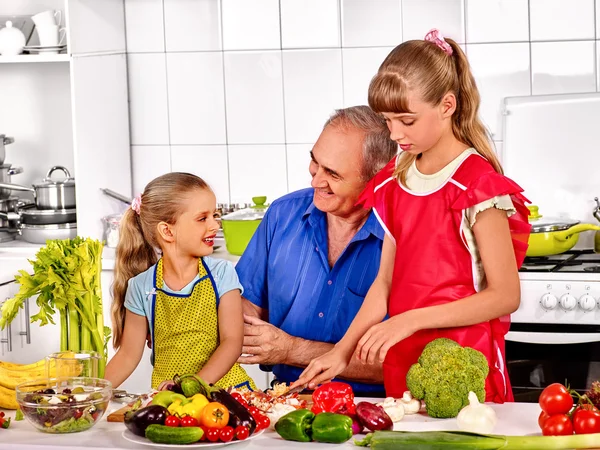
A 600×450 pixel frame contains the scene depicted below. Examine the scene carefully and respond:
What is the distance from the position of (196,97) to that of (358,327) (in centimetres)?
200

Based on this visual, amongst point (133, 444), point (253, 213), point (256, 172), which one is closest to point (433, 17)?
point (256, 172)

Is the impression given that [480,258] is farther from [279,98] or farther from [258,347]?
[279,98]

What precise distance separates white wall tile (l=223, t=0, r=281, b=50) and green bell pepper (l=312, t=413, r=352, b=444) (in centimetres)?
236

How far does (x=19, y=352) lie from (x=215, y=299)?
1521 millimetres

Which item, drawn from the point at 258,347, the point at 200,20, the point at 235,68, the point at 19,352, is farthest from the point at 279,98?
the point at 258,347

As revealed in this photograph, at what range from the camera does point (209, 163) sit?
379 centimetres

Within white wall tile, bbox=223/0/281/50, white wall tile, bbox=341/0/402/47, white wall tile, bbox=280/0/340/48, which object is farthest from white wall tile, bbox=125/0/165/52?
white wall tile, bbox=341/0/402/47

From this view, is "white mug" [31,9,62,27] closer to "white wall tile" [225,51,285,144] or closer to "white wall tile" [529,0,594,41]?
"white wall tile" [225,51,285,144]

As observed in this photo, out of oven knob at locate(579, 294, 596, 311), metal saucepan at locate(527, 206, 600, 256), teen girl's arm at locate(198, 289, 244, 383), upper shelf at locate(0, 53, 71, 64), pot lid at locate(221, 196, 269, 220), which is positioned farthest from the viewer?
upper shelf at locate(0, 53, 71, 64)

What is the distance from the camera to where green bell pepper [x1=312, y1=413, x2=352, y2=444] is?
60.4 inches

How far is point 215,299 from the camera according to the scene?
2.16 meters

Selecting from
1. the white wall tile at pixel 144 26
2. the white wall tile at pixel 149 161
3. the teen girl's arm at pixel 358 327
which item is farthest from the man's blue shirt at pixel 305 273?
the white wall tile at pixel 144 26

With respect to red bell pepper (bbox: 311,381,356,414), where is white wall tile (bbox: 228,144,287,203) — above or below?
above

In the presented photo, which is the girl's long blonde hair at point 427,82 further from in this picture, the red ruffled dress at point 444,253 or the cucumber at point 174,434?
the cucumber at point 174,434
